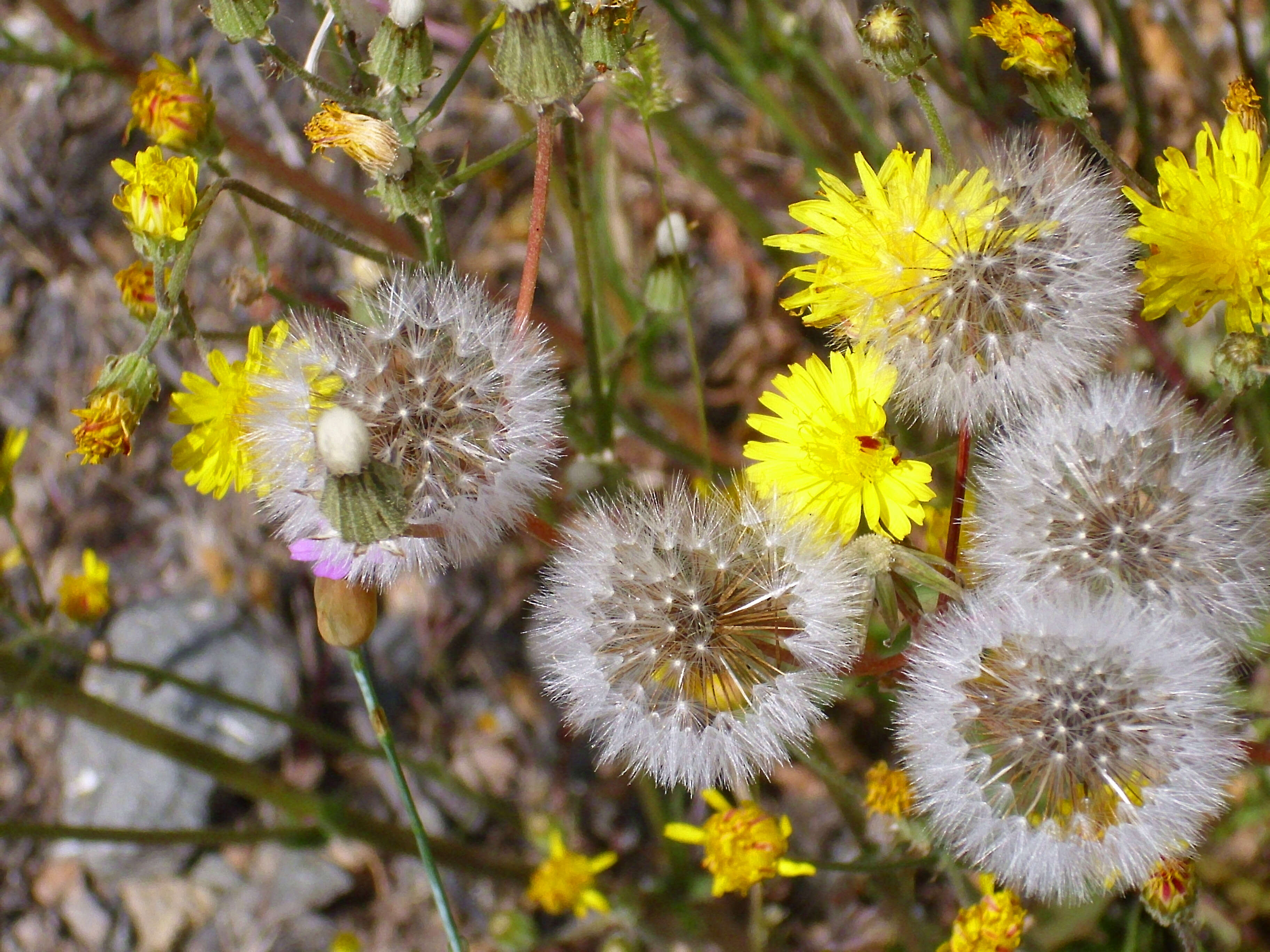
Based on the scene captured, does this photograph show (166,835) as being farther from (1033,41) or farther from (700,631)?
(1033,41)

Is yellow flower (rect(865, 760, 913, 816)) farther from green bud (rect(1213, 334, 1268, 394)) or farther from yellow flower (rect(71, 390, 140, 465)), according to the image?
yellow flower (rect(71, 390, 140, 465))

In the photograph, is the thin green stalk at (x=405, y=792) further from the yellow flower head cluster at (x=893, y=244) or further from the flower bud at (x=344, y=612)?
the yellow flower head cluster at (x=893, y=244)

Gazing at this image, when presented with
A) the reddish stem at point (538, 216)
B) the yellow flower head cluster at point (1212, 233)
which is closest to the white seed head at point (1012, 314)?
the yellow flower head cluster at point (1212, 233)

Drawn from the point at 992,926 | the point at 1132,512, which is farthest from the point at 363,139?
the point at 992,926

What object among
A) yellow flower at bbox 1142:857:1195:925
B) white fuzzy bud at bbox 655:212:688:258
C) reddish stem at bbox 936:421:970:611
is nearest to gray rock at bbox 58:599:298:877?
white fuzzy bud at bbox 655:212:688:258

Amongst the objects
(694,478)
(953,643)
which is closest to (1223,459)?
(953,643)

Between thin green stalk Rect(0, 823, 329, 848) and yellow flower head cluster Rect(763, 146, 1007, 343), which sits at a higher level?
yellow flower head cluster Rect(763, 146, 1007, 343)

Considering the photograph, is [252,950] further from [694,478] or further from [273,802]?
[694,478]
